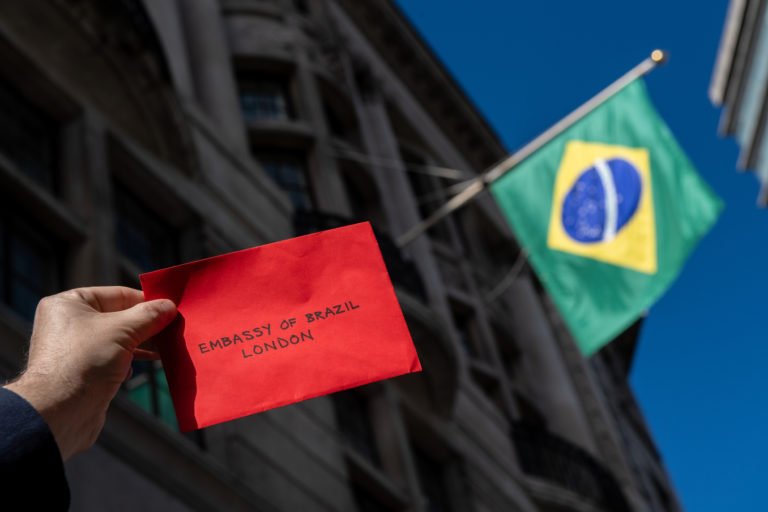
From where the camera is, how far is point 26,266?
1057cm

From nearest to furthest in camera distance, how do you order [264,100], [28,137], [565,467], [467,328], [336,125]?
1. [28,137]
2. [264,100]
3. [565,467]
4. [336,125]
5. [467,328]

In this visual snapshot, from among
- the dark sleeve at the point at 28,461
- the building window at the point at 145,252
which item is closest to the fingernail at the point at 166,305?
the dark sleeve at the point at 28,461

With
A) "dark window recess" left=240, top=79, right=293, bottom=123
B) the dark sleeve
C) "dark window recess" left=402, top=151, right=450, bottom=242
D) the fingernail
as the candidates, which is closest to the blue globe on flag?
"dark window recess" left=240, top=79, right=293, bottom=123

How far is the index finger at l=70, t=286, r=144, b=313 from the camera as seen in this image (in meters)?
3.21

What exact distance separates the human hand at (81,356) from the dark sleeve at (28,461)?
0.13m

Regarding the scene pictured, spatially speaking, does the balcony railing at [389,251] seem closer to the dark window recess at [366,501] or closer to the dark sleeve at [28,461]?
the dark window recess at [366,501]

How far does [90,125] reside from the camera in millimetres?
12328

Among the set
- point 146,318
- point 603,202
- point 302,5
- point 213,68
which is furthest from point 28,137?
point 302,5

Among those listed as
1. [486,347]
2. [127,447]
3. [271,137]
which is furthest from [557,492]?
[127,447]

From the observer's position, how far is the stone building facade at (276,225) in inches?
422

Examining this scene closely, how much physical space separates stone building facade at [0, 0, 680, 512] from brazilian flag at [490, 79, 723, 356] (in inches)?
110

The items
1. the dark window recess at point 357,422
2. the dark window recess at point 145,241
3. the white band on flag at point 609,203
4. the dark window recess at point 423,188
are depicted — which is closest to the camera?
the dark window recess at point 145,241

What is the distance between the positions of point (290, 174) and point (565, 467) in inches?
318

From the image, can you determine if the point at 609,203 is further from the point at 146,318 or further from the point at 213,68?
the point at 146,318
